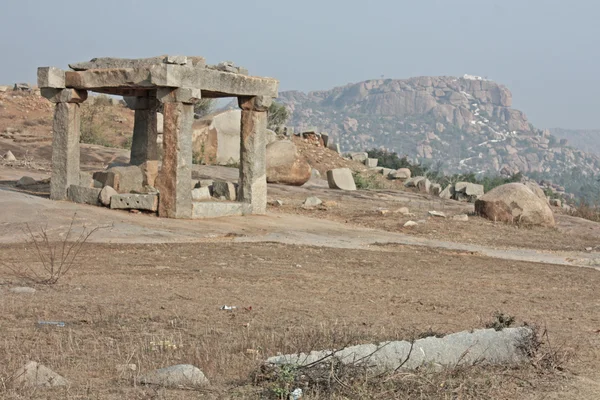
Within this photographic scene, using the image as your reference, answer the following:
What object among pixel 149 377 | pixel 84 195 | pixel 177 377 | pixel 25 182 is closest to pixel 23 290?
pixel 149 377

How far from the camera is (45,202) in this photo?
1448 centimetres

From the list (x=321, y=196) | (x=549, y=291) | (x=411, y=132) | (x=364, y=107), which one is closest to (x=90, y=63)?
(x=321, y=196)

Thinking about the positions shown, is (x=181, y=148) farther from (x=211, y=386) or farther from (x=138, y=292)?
(x=211, y=386)

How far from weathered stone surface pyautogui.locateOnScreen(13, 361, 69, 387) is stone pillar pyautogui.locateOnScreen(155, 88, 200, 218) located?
29.6ft

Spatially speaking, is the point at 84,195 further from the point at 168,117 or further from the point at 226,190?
the point at 226,190

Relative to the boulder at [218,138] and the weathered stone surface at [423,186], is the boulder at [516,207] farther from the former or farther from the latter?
the boulder at [218,138]

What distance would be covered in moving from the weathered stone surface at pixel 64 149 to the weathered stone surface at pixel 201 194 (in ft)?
7.45

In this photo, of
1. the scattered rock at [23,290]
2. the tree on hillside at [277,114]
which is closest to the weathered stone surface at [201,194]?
the scattered rock at [23,290]

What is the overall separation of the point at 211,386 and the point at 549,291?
6.03 m

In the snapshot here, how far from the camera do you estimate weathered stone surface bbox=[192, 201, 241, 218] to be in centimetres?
1453

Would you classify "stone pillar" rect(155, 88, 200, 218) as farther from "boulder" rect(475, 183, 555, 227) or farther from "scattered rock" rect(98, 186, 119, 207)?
"boulder" rect(475, 183, 555, 227)

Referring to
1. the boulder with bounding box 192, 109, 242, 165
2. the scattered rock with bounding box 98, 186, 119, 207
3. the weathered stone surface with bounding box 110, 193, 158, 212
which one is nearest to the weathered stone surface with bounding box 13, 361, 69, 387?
the weathered stone surface with bounding box 110, 193, 158, 212

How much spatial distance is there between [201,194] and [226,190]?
0.53 meters

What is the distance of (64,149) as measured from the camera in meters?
15.3
